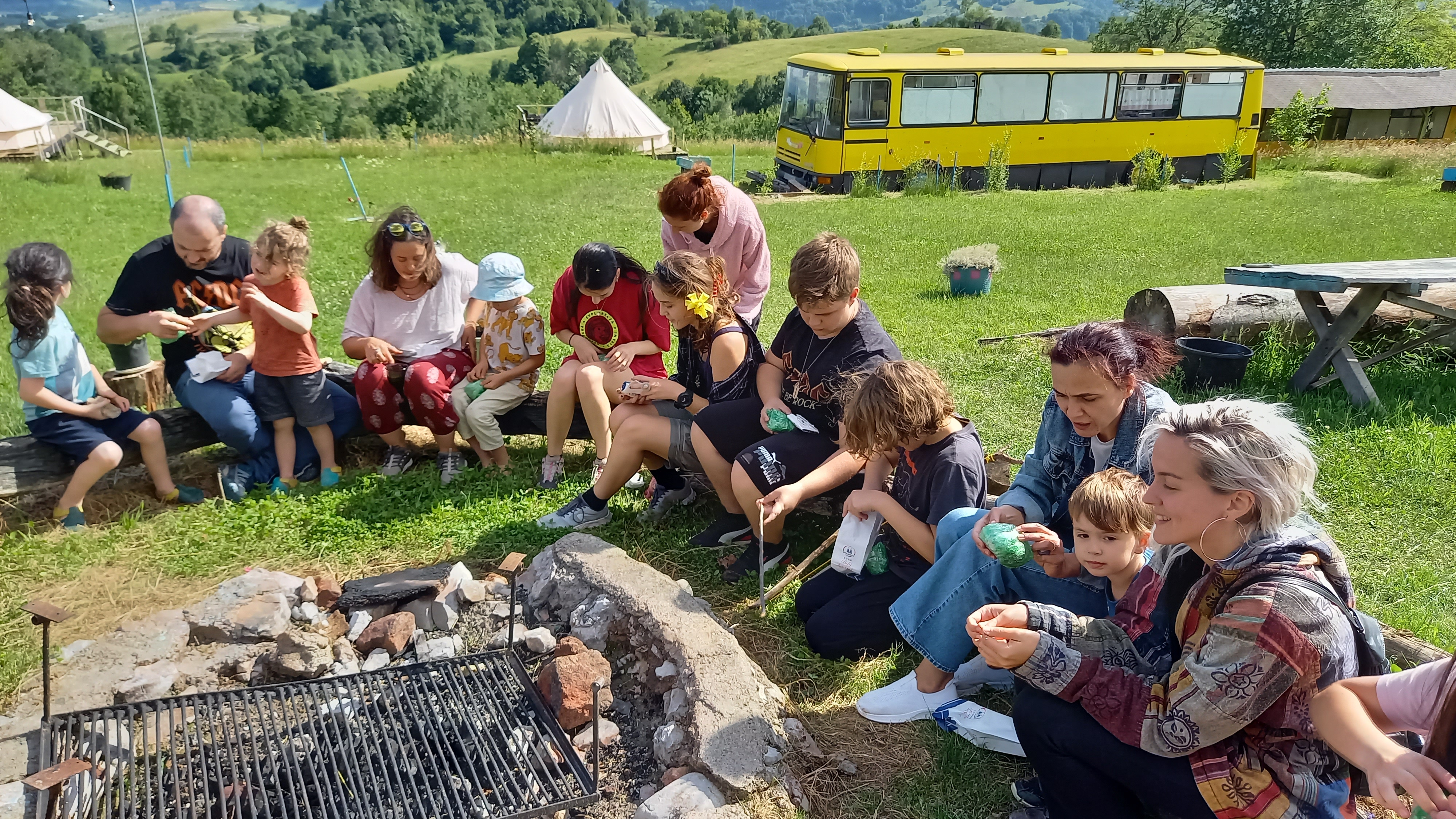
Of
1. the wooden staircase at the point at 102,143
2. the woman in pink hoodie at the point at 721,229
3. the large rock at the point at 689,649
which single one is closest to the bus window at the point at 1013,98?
the woman in pink hoodie at the point at 721,229

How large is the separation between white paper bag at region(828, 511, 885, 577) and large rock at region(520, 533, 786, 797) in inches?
18.8

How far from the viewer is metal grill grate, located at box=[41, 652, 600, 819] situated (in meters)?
2.41

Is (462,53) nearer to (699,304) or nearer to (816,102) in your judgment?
(816,102)

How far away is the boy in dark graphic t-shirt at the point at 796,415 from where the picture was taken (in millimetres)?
3396

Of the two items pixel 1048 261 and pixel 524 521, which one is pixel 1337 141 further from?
pixel 524 521

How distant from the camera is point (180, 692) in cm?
295

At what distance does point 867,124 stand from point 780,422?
42.4 ft

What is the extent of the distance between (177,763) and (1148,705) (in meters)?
2.56

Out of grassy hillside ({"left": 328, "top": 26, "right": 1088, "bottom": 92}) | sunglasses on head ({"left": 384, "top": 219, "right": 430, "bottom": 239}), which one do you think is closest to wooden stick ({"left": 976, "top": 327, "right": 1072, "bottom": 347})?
sunglasses on head ({"left": 384, "top": 219, "right": 430, "bottom": 239})

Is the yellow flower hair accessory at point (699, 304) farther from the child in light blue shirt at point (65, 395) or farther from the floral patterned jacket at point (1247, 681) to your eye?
the child in light blue shirt at point (65, 395)

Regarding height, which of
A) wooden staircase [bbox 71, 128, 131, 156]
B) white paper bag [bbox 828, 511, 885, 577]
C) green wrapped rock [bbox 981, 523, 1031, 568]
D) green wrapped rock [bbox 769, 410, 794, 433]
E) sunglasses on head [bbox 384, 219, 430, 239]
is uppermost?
sunglasses on head [bbox 384, 219, 430, 239]

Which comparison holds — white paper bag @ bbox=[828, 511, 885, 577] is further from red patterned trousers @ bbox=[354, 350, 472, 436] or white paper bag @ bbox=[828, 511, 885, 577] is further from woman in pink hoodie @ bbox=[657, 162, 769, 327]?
red patterned trousers @ bbox=[354, 350, 472, 436]

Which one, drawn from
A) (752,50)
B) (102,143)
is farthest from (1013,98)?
(752,50)

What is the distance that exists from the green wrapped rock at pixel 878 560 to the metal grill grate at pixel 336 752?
123cm
